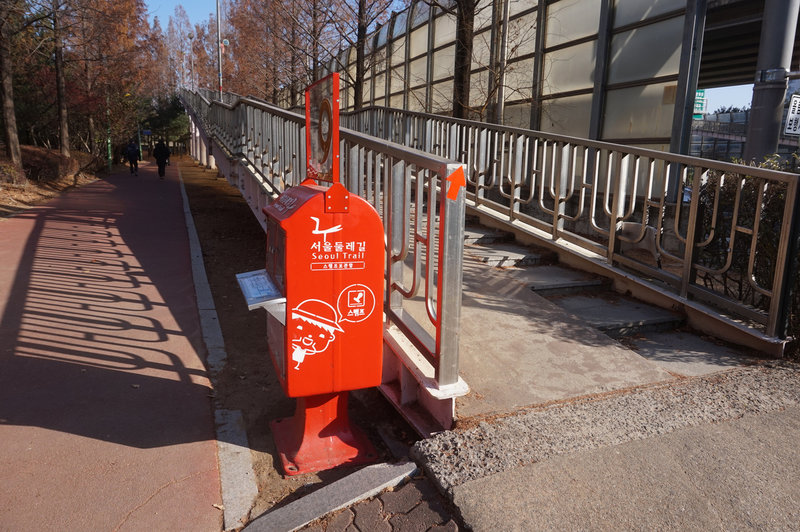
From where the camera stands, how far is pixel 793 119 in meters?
7.33

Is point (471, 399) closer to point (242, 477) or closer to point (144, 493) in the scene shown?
point (242, 477)

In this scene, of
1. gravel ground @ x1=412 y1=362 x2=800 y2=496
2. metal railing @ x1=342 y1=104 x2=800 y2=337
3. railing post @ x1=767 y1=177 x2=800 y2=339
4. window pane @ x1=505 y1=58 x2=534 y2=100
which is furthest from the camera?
window pane @ x1=505 y1=58 x2=534 y2=100

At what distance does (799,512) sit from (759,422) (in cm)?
77

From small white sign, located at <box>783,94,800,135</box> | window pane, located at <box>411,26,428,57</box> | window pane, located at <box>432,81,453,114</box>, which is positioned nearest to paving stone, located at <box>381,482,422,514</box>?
small white sign, located at <box>783,94,800,135</box>

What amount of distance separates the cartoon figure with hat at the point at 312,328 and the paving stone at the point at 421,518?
3.28ft

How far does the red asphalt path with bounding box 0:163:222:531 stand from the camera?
3.12m

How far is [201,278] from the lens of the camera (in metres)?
8.02

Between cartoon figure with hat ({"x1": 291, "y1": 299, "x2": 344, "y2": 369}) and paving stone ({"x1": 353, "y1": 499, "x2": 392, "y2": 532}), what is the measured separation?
839mm

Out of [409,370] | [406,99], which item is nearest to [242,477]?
[409,370]

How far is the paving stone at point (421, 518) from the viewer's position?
258 centimetres

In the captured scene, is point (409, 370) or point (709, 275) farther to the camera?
point (709, 275)

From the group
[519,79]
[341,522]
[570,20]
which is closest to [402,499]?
[341,522]

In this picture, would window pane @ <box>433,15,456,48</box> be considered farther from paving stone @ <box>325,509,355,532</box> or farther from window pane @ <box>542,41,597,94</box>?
paving stone @ <box>325,509,355,532</box>

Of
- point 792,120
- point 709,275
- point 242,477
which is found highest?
point 792,120
